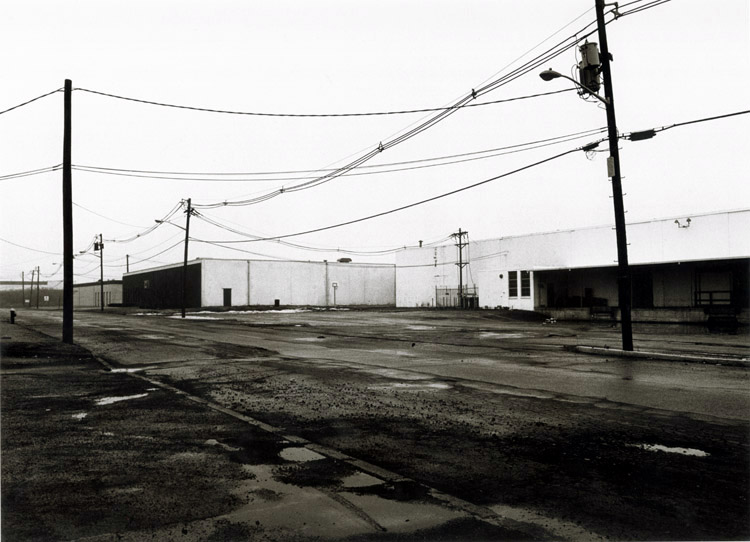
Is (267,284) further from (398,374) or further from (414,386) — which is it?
(414,386)

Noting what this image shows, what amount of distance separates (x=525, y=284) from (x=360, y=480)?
142 ft

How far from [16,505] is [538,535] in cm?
407

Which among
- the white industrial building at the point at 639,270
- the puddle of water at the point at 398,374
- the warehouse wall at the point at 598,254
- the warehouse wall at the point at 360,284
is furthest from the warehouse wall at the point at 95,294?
the puddle of water at the point at 398,374

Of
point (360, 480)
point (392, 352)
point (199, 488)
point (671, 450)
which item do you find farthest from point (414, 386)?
point (392, 352)

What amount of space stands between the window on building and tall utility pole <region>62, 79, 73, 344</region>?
3457 centimetres

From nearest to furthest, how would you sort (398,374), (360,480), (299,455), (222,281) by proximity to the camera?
(360,480)
(299,455)
(398,374)
(222,281)

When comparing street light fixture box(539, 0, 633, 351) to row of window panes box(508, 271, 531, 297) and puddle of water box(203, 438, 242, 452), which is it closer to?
puddle of water box(203, 438, 242, 452)

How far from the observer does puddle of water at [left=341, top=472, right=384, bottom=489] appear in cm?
513

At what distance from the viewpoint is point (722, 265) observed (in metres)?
39.5

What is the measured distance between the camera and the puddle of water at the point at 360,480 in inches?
202

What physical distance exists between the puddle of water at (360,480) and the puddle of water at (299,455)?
72 centimetres

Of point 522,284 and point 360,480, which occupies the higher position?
point 522,284

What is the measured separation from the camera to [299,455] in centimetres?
612

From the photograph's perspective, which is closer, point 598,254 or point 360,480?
point 360,480
